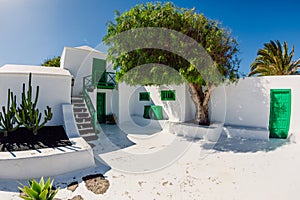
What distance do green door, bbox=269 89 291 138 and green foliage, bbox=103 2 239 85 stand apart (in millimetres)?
2858

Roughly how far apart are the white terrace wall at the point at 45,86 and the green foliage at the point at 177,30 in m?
2.70

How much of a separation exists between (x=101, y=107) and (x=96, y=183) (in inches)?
323

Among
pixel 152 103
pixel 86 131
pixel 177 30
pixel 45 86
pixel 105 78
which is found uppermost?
pixel 177 30

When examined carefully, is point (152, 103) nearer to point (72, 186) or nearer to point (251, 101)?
point (251, 101)

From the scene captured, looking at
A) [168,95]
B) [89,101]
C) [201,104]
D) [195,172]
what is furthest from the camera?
[168,95]

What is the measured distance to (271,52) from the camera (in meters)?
14.7

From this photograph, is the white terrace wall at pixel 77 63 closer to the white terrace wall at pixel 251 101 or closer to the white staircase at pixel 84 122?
the white staircase at pixel 84 122

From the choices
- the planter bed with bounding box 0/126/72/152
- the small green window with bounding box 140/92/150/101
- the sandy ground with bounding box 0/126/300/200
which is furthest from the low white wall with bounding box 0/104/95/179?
the small green window with bounding box 140/92/150/101

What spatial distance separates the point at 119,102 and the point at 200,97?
235 inches

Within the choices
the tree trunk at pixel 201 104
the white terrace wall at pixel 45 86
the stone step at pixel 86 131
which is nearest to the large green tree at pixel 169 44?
the tree trunk at pixel 201 104

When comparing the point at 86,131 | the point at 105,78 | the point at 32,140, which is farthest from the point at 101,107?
the point at 32,140

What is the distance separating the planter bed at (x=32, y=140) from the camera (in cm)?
486

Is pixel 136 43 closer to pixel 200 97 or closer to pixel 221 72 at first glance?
pixel 221 72

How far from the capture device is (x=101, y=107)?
1173 cm
